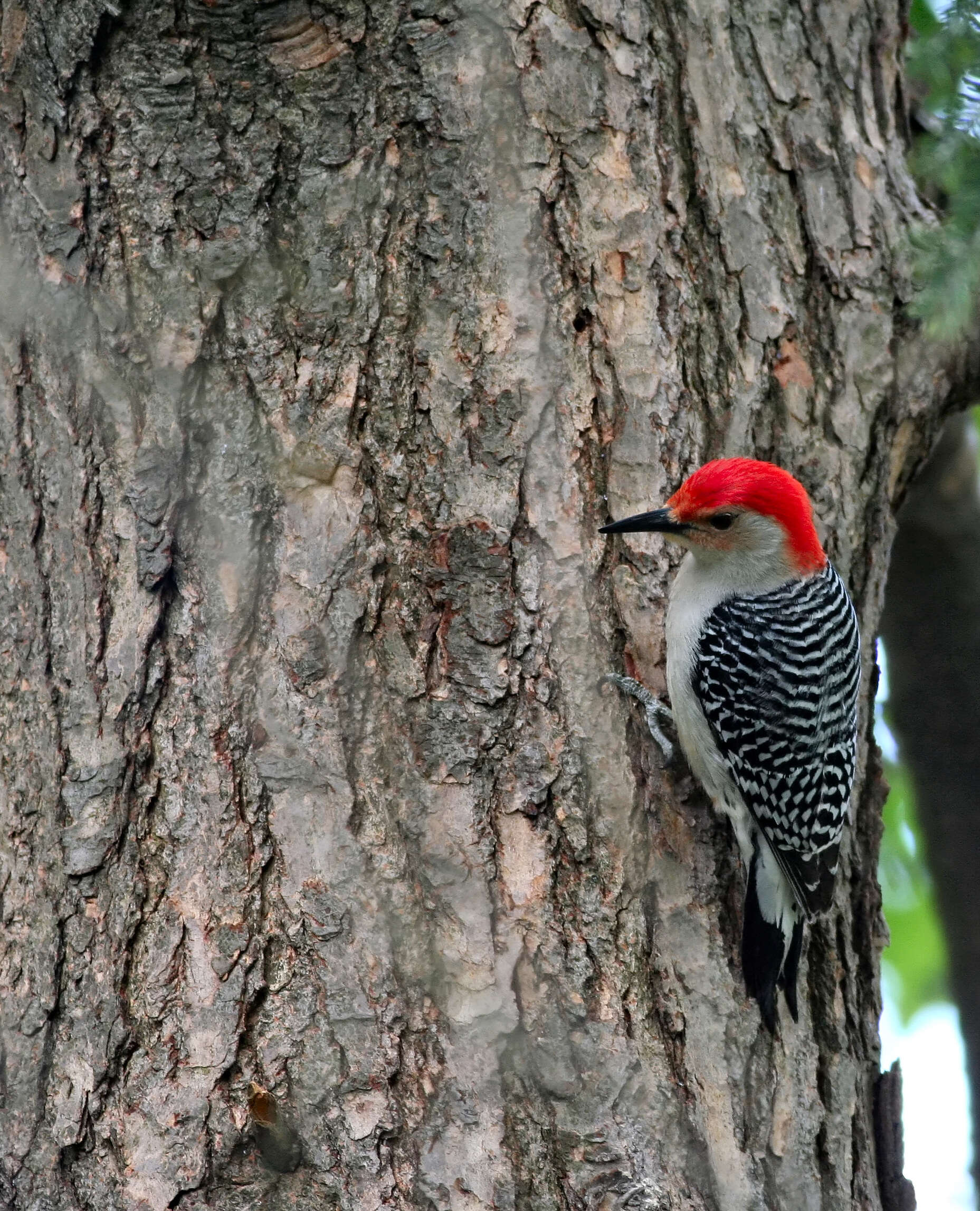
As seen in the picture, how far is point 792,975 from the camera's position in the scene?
3.01m

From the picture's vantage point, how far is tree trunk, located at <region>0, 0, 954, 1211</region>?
264 cm

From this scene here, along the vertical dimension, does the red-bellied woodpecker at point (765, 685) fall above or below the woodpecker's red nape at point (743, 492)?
below

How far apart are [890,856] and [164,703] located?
389 cm

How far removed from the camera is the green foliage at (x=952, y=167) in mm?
2832

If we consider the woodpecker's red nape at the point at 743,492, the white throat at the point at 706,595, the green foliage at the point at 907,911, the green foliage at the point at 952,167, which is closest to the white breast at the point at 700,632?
the white throat at the point at 706,595

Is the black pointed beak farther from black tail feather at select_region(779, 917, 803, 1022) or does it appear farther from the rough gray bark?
the rough gray bark

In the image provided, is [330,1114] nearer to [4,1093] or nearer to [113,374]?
[4,1093]

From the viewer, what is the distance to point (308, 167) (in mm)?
2922

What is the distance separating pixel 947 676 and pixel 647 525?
2.12 metres

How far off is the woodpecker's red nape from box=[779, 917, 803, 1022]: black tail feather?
43.8 inches

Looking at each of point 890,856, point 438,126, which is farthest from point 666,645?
point 890,856

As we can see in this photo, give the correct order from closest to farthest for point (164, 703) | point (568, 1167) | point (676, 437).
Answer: point (568, 1167) → point (164, 703) → point (676, 437)

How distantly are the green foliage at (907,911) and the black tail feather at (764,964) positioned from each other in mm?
1955

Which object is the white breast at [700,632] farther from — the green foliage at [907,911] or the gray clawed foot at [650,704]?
the green foliage at [907,911]
